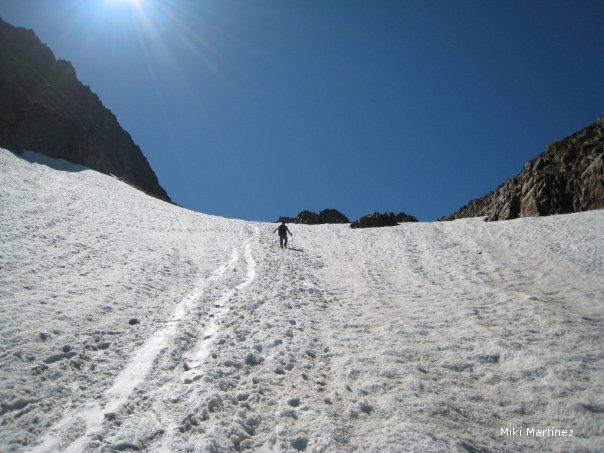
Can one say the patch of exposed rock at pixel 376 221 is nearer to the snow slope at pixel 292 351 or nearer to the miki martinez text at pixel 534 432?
the snow slope at pixel 292 351

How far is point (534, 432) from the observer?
579cm

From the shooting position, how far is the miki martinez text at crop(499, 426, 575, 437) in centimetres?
570

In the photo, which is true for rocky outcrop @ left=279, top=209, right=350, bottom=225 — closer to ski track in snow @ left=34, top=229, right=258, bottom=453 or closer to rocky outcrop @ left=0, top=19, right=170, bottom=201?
rocky outcrop @ left=0, top=19, right=170, bottom=201

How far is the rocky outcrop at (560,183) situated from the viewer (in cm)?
3081

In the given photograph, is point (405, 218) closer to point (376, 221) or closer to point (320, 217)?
point (376, 221)

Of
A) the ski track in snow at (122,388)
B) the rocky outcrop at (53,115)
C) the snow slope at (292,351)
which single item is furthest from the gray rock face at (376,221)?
the rocky outcrop at (53,115)

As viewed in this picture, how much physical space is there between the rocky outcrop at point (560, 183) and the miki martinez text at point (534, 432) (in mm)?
30950

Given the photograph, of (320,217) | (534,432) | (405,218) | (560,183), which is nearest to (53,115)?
(320,217)

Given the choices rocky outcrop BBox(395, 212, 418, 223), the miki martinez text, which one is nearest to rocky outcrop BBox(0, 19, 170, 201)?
rocky outcrop BBox(395, 212, 418, 223)

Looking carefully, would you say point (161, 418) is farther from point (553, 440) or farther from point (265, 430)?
point (553, 440)

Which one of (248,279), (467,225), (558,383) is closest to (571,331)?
(558,383)

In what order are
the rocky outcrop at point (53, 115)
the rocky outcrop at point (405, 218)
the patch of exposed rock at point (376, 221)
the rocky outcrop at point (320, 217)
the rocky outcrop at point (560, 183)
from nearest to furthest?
the rocky outcrop at point (560, 183), the patch of exposed rock at point (376, 221), the rocky outcrop at point (405, 218), the rocky outcrop at point (53, 115), the rocky outcrop at point (320, 217)

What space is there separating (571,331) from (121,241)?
21.2m

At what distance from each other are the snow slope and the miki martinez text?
1.1 inches
